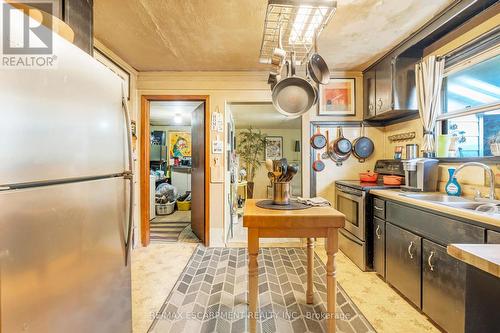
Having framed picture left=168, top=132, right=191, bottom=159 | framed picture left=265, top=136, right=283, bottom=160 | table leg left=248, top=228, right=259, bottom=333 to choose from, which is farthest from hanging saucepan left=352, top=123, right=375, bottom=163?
framed picture left=168, top=132, right=191, bottom=159

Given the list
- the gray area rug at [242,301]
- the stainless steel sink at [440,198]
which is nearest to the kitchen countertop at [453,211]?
the stainless steel sink at [440,198]

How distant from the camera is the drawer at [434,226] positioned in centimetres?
142

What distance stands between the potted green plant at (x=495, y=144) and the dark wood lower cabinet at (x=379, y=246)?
972 mm

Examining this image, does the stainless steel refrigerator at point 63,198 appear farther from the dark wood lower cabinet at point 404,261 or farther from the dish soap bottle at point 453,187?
the dish soap bottle at point 453,187

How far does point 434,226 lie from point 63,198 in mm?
2134

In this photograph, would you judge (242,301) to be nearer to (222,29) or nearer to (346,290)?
(346,290)

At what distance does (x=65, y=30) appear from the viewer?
1099 millimetres

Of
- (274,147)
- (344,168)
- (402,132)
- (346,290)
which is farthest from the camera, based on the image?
(274,147)

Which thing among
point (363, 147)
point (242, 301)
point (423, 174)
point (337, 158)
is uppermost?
point (363, 147)

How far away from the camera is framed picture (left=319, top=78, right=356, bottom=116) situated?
327 cm

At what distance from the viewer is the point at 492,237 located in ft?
4.27

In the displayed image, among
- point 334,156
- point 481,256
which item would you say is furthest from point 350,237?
point 481,256

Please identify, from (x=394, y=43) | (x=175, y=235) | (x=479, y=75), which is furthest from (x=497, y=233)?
(x=175, y=235)

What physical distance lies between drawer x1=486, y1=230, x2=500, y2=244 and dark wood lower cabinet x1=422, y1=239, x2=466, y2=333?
21 cm
